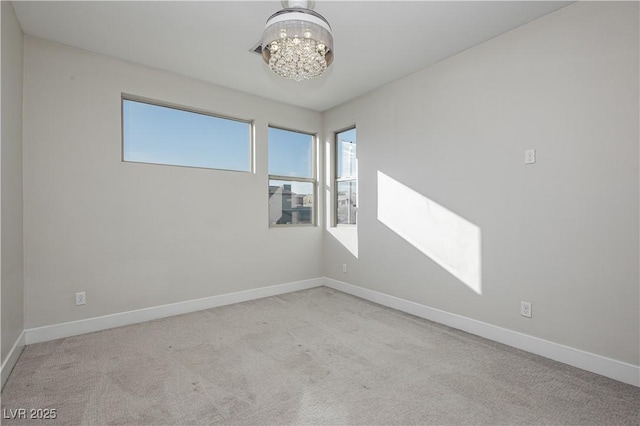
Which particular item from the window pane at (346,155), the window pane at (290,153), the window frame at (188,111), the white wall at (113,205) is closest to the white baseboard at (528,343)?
the window pane at (346,155)

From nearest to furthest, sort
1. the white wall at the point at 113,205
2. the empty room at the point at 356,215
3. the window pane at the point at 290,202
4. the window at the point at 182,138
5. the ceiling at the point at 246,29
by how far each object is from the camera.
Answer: the empty room at the point at 356,215 → the ceiling at the point at 246,29 → the white wall at the point at 113,205 → the window at the point at 182,138 → the window pane at the point at 290,202

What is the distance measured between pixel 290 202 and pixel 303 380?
2801 millimetres

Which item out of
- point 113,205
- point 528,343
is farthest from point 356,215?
point 113,205

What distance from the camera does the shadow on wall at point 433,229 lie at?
2.93m

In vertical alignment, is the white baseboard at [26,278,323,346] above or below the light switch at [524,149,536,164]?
below

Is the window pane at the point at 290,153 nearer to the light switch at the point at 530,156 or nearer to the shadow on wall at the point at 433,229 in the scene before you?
the shadow on wall at the point at 433,229

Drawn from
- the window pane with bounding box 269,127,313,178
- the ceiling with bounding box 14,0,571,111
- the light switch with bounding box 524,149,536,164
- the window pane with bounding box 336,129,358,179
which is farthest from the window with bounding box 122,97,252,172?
the light switch with bounding box 524,149,536,164

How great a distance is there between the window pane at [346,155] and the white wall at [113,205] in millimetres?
1221

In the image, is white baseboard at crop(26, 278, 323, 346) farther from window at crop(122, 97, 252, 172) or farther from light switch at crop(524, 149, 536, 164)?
light switch at crop(524, 149, 536, 164)

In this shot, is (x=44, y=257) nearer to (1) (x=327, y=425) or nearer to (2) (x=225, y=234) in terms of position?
(2) (x=225, y=234)

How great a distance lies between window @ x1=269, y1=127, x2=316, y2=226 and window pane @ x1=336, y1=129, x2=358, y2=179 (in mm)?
429

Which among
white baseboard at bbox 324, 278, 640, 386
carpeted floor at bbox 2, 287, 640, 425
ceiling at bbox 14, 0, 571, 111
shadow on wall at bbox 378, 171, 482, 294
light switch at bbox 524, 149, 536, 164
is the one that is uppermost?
ceiling at bbox 14, 0, 571, 111

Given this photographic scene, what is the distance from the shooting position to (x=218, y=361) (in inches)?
95.0

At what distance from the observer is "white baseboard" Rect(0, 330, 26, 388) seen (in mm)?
2060
